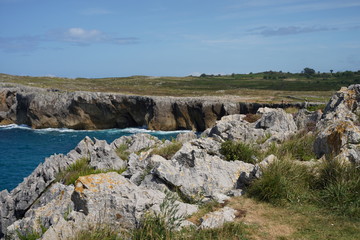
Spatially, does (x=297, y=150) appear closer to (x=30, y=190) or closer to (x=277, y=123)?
(x=277, y=123)

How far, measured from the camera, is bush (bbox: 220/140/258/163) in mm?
12102

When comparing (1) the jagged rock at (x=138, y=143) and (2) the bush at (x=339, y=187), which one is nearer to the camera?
(2) the bush at (x=339, y=187)

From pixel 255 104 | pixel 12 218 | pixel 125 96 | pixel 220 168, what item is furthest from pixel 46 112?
pixel 220 168

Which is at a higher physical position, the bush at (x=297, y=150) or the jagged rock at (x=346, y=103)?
the jagged rock at (x=346, y=103)

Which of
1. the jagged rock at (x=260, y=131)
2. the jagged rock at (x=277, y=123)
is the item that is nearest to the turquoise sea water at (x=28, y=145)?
the jagged rock at (x=277, y=123)

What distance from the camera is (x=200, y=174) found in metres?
10.1

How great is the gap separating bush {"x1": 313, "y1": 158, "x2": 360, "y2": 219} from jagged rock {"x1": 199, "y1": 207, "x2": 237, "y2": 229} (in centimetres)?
238

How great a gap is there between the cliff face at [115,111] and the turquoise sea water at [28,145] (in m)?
2.59

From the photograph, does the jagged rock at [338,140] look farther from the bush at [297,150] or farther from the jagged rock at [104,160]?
the jagged rock at [104,160]

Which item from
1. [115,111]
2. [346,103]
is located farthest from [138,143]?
[115,111]

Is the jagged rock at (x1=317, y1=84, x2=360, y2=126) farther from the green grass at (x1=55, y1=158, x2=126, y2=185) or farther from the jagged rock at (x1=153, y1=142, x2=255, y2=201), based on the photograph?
the green grass at (x1=55, y1=158, x2=126, y2=185)

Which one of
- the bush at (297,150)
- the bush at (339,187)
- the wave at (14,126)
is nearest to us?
the bush at (339,187)

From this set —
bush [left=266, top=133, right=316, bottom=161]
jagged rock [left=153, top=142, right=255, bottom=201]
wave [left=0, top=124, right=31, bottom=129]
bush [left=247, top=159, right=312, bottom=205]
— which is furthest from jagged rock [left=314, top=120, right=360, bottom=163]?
wave [left=0, top=124, right=31, bottom=129]

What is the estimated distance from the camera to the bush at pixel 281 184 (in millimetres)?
8711
